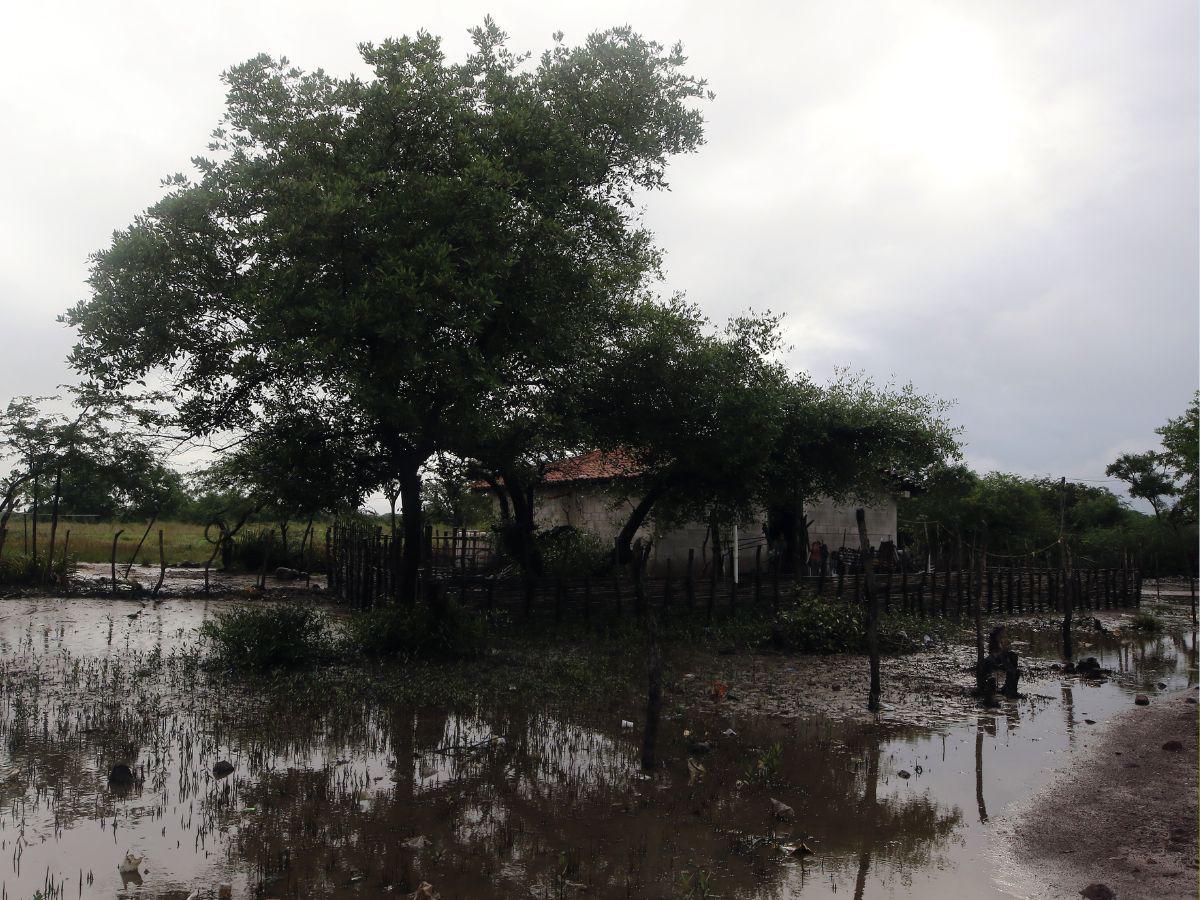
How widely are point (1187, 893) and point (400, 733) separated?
672cm

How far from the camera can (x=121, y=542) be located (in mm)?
32344

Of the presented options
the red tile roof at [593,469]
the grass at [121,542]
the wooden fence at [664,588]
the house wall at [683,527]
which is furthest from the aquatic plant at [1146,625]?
→ the grass at [121,542]

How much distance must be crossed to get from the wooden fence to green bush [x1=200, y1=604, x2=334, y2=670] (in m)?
2.00

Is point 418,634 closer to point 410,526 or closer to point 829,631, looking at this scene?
point 410,526

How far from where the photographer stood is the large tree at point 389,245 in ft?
34.1

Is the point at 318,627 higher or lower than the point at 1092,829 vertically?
higher

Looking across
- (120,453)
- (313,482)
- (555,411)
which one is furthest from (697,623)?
(120,453)

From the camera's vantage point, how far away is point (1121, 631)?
65.3 feet

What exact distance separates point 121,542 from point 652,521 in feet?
71.8

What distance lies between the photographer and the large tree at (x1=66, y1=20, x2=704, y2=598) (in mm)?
10398

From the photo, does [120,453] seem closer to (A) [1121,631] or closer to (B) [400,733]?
(B) [400,733]

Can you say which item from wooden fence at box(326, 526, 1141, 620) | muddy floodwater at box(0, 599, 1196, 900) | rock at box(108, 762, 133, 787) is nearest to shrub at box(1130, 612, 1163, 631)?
wooden fence at box(326, 526, 1141, 620)

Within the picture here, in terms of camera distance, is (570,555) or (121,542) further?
(121,542)

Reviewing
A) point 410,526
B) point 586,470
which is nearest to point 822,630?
point 410,526
